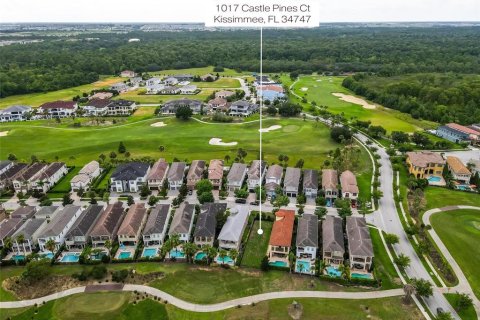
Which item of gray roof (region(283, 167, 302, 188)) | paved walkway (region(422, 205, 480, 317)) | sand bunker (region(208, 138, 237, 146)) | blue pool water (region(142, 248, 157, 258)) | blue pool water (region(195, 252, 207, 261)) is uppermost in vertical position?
gray roof (region(283, 167, 302, 188))

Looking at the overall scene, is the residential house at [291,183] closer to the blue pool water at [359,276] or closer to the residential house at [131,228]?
the blue pool water at [359,276]

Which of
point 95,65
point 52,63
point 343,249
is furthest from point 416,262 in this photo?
point 52,63

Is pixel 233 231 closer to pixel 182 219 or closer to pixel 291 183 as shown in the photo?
pixel 182 219

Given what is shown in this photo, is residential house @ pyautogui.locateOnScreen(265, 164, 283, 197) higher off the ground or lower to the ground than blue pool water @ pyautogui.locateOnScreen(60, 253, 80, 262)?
→ higher

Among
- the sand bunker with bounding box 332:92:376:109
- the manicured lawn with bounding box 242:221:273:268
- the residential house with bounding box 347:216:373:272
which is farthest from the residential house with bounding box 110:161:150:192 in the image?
the sand bunker with bounding box 332:92:376:109

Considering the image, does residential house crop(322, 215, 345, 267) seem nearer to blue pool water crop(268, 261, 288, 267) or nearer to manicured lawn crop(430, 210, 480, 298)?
blue pool water crop(268, 261, 288, 267)

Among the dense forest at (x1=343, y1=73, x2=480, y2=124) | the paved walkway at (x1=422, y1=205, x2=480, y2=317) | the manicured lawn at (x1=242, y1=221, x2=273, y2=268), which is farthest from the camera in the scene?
the dense forest at (x1=343, y1=73, x2=480, y2=124)

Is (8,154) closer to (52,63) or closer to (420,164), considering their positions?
(420,164)
